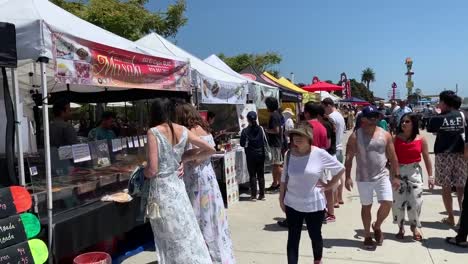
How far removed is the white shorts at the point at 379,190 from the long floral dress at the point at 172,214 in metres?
2.16

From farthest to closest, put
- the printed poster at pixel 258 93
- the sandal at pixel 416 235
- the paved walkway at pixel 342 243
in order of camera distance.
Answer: the printed poster at pixel 258 93 < the sandal at pixel 416 235 < the paved walkway at pixel 342 243

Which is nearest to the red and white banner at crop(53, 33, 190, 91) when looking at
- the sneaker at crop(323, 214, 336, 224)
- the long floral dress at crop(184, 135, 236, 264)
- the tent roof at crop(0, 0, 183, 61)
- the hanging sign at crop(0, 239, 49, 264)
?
the tent roof at crop(0, 0, 183, 61)

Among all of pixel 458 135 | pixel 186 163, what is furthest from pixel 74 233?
pixel 458 135

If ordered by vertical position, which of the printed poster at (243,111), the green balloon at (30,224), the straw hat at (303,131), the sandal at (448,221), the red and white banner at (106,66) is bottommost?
the sandal at (448,221)

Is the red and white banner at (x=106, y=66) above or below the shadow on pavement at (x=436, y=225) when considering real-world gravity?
above

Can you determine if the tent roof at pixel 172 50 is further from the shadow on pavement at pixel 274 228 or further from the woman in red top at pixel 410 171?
the woman in red top at pixel 410 171

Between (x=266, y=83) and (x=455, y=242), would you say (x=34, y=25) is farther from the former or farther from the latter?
(x=266, y=83)

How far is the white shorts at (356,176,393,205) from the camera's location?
4.90 m

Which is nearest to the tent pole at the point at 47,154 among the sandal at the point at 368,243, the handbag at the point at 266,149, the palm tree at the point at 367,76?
the sandal at the point at 368,243

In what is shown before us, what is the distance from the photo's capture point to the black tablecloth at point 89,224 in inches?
144

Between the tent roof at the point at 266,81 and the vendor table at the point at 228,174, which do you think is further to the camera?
the tent roof at the point at 266,81

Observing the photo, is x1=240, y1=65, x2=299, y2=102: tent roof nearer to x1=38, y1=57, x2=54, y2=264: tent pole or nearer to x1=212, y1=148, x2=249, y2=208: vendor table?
x1=212, y1=148, x2=249, y2=208: vendor table

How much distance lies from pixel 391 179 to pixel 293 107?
1315 centimetres

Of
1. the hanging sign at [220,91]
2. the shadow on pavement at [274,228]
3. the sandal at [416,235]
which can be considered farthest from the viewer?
the hanging sign at [220,91]
